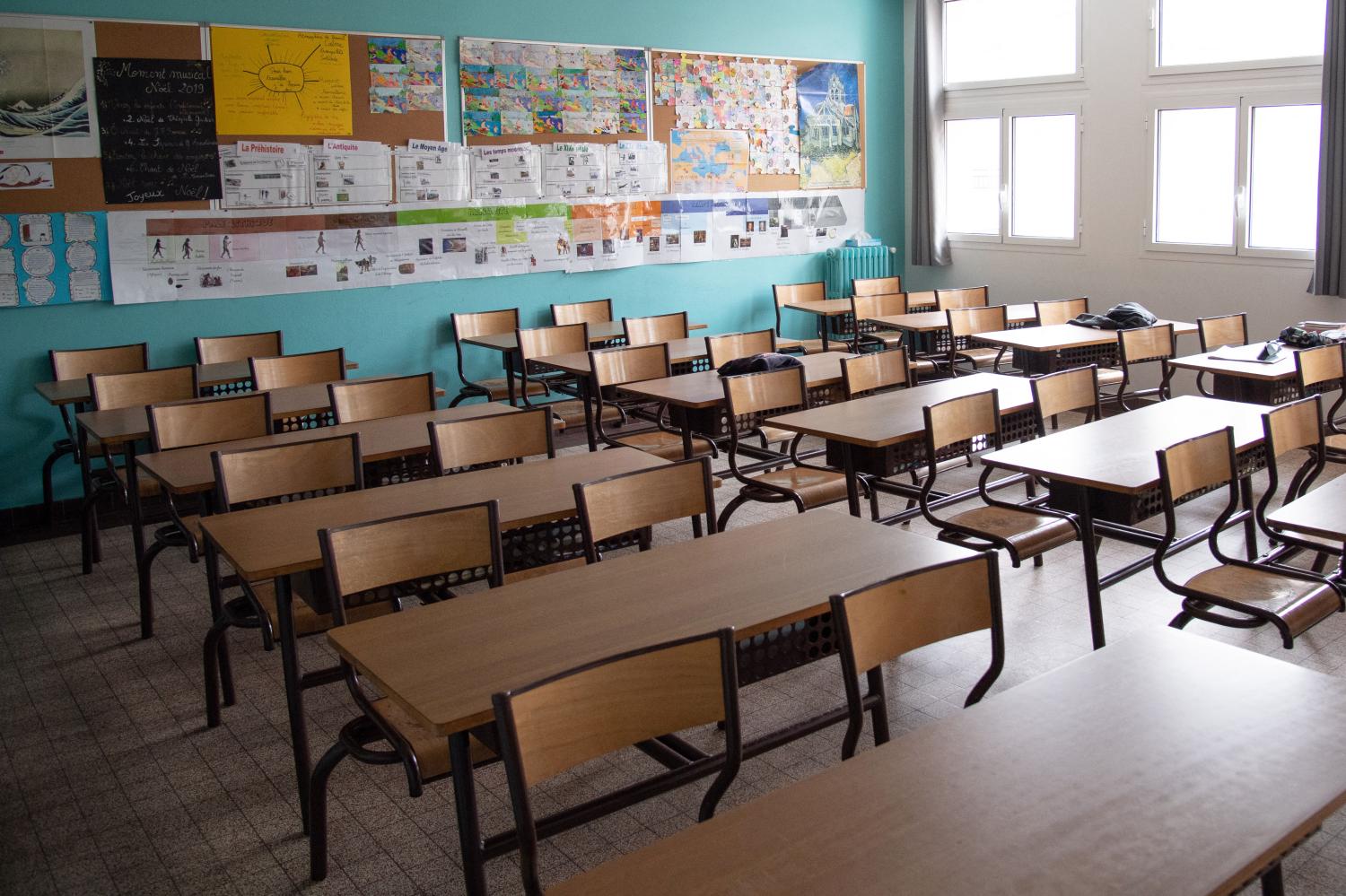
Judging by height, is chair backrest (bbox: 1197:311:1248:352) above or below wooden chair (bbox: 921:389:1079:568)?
above

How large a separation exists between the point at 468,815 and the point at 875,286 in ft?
22.6

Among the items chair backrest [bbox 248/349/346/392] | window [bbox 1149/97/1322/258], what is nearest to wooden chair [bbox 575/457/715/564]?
chair backrest [bbox 248/349/346/392]

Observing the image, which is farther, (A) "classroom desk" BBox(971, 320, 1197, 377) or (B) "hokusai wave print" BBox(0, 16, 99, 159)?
(A) "classroom desk" BBox(971, 320, 1197, 377)

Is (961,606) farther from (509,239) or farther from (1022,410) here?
(509,239)

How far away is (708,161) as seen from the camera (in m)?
8.55

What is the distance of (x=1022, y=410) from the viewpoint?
464cm

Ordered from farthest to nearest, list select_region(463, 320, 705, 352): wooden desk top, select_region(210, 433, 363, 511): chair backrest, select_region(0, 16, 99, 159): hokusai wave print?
select_region(463, 320, 705, 352): wooden desk top → select_region(0, 16, 99, 159): hokusai wave print → select_region(210, 433, 363, 511): chair backrest

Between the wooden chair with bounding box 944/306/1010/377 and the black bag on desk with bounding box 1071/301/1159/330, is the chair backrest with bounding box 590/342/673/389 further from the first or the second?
the black bag on desk with bounding box 1071/301/1159/330

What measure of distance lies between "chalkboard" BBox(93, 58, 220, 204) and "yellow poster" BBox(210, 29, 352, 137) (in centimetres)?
11

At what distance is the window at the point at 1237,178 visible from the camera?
24.1 feet

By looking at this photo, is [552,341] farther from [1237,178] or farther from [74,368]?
[1237,178]

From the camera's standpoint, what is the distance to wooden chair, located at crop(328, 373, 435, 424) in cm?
467

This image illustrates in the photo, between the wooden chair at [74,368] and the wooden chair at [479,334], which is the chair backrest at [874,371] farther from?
the wooden chair at [74,368]

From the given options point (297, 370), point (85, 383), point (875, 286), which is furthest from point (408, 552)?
Result: point (875, 286)
